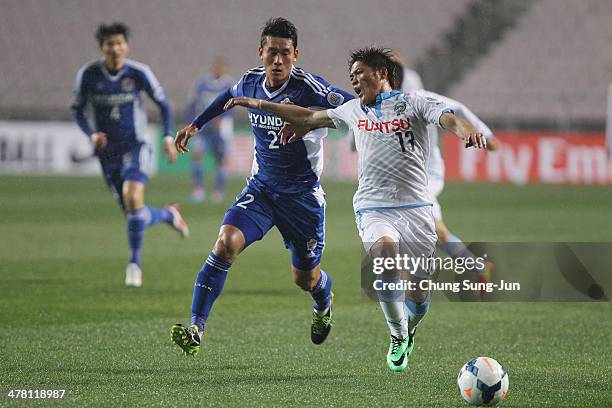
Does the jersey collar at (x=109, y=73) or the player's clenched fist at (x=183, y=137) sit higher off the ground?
the jersey collar at (x=109, y=73)

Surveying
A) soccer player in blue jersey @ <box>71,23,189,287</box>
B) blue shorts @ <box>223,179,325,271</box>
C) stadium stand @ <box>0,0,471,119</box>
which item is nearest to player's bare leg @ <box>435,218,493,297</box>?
blue shorts @ <box>223,179,325,271</box>

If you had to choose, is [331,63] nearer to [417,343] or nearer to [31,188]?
[31,188]

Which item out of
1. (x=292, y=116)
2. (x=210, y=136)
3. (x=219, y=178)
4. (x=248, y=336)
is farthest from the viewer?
(x=210, y=136)

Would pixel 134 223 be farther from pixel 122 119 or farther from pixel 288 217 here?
pixel 288 217

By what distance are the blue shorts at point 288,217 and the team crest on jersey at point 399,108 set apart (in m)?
1.01

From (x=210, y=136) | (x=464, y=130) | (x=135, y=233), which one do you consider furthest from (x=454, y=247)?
(x=210, y=136)

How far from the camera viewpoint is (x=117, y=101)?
35.0 ft

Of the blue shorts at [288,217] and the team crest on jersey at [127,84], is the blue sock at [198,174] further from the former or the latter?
the blue shorts at [288,217]

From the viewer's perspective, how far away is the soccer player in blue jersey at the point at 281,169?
22.6ft

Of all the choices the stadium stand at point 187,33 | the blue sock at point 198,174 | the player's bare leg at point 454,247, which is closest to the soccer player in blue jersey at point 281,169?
the player's bare leg at point 454,247

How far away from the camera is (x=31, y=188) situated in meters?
21.8

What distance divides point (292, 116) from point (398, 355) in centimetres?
157

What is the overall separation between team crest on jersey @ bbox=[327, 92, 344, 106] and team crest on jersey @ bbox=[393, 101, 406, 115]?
64 centimetres

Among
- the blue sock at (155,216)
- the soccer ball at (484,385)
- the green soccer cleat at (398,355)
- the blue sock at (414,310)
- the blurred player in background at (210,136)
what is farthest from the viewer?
the blurred player in background at (210,136)
